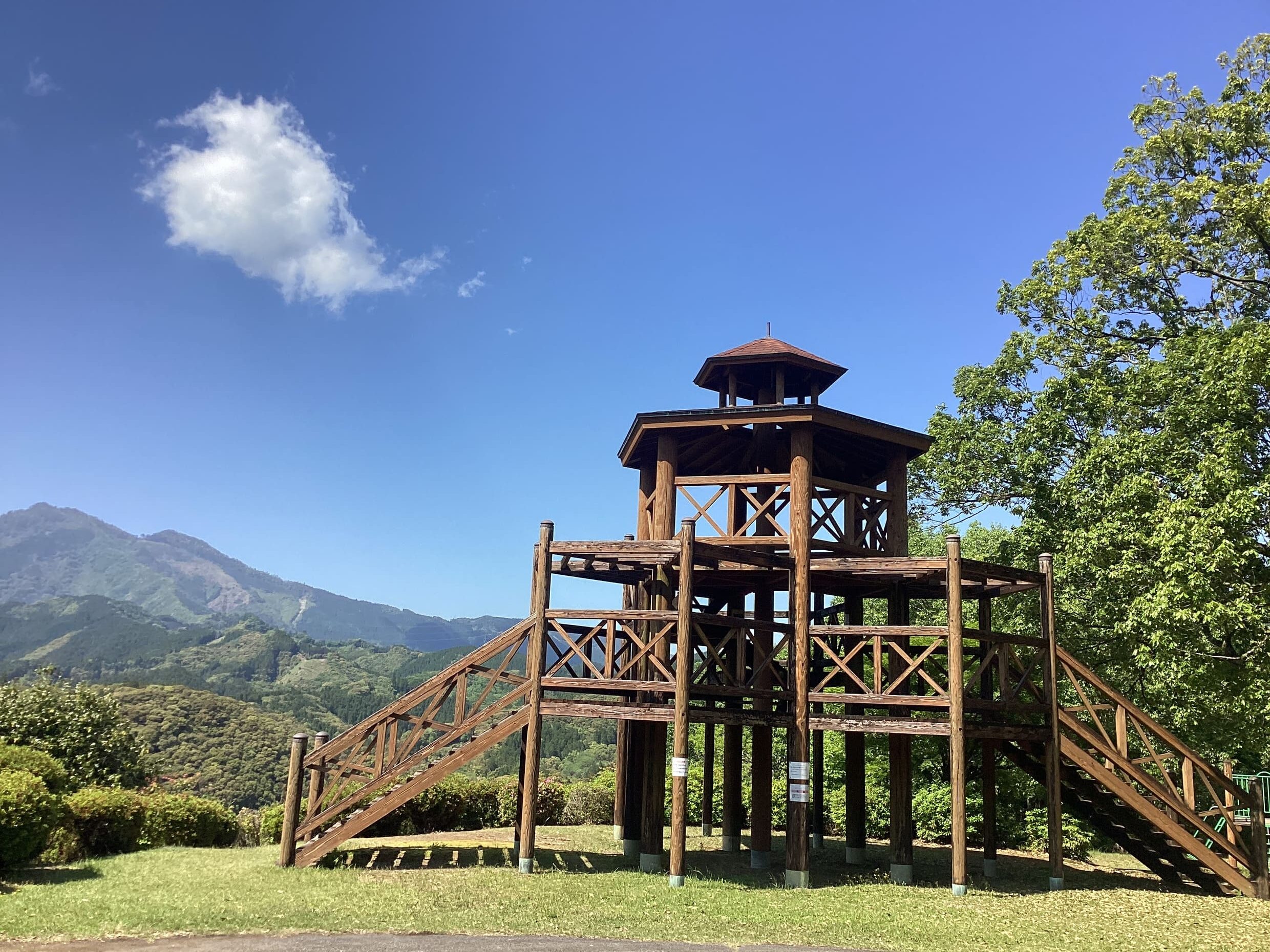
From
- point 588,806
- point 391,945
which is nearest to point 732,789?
point 588,806

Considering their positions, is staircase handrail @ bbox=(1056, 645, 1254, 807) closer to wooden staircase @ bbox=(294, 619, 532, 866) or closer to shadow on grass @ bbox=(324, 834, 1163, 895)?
shadow on grass @ bbox=(324, 834, 1163, 895)

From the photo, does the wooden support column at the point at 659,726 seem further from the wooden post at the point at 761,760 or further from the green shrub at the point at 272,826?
the green shrub at the point at 272,826

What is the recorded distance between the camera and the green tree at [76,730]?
19938 millimetres

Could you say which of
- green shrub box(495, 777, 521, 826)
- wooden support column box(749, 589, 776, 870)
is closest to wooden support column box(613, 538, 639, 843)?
wooden support column box(749, 589, 776, 870)

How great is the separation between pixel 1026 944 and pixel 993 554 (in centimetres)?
1614

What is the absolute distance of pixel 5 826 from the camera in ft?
39.8

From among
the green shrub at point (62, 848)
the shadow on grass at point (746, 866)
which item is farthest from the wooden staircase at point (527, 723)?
the green shrub at point (62, 848)

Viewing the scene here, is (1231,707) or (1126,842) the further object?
(1231,707)

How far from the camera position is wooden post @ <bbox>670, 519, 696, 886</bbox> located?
1391 cm

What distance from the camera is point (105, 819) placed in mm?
16359

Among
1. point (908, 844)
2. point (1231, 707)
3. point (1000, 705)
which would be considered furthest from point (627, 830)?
point (1231, 707)

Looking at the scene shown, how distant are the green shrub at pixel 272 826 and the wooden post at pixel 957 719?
13912 millimetres

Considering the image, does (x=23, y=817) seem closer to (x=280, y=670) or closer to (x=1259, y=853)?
(x=1259, y=853)

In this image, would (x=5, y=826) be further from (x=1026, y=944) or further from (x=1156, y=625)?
(x=1156, y=625)
